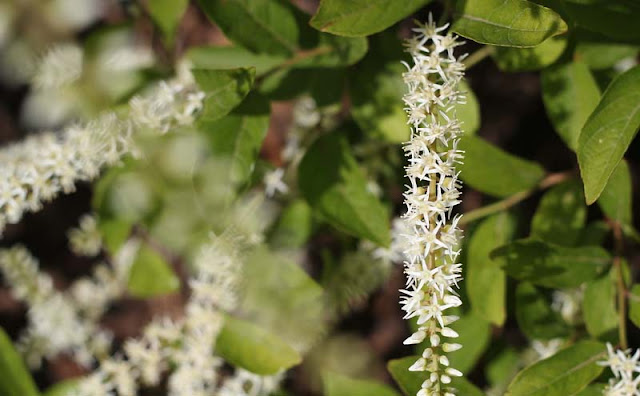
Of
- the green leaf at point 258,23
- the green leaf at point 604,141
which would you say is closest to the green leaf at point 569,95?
the green leaf at point 604,141

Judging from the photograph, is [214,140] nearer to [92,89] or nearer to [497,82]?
[92,89]

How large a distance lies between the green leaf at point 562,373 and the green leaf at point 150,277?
111 cm

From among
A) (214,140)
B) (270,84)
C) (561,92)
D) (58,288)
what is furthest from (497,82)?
(58,288)

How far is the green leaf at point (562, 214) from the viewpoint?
156cm

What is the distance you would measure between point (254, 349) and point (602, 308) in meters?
0.75

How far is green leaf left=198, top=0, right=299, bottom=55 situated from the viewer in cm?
141

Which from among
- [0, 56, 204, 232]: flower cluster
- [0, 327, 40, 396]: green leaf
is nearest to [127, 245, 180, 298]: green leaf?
[0, 327, 40, 396]: green leaf

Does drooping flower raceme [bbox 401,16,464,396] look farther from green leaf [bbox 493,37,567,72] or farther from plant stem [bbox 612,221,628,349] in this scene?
plant stem [bbox 612,221,628,349]

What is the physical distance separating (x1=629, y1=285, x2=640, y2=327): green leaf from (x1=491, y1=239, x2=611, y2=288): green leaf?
75mm

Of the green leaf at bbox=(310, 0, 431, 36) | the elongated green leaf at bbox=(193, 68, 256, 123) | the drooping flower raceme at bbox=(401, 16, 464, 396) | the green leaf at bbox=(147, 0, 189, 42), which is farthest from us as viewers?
the green leaf at bbox=(147, 0, 189, 42)

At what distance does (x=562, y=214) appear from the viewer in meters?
1.57

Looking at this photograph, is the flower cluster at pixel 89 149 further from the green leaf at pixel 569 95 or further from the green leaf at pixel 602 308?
the green leaf at pixel 602 308

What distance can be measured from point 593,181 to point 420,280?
317 millimetres

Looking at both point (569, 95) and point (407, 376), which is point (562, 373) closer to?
point (407, 376)
